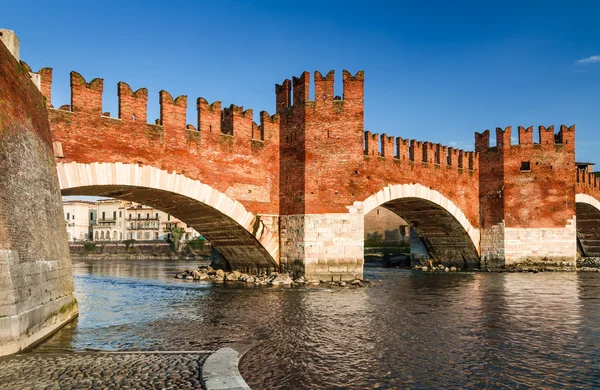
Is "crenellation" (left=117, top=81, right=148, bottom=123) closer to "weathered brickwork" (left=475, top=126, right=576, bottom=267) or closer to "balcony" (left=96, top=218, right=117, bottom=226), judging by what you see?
"weathered brickwork" (left=475, top=126, right=576, bottom=267)

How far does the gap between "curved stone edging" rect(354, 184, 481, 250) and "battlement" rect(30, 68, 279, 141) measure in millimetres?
4455

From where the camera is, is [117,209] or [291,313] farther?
[117,209]

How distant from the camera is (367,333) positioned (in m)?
9.73

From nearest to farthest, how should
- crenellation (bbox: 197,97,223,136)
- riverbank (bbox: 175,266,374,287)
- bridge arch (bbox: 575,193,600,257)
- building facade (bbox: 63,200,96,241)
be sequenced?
crenellation (bbox: 197,97,223,136)
riverbank (bbox: 175,266,374,287)
bridge arch (bbox: 575,193,600,257)
building facade (bbox: 63,200,96,241)

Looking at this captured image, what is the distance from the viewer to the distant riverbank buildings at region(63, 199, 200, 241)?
256ft

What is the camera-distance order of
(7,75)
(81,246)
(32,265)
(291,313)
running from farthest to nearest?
(81,246) → (291,313) → (7,75) → (32,265)

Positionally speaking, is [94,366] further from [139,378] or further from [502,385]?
[502,385]

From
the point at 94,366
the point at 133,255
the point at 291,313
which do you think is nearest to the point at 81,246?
the point at 133,255

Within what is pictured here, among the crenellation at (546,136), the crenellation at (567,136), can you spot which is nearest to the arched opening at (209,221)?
the crenellation at (546,136)

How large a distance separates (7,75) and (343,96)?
1233cm

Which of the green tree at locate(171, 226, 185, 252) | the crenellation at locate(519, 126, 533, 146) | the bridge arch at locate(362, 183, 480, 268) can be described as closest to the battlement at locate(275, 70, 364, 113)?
the bridge arch at locate(362, 183, 480, 268)

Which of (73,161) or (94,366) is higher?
(73,161)

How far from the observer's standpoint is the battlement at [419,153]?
22141 mm

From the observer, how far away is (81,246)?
213 ft
